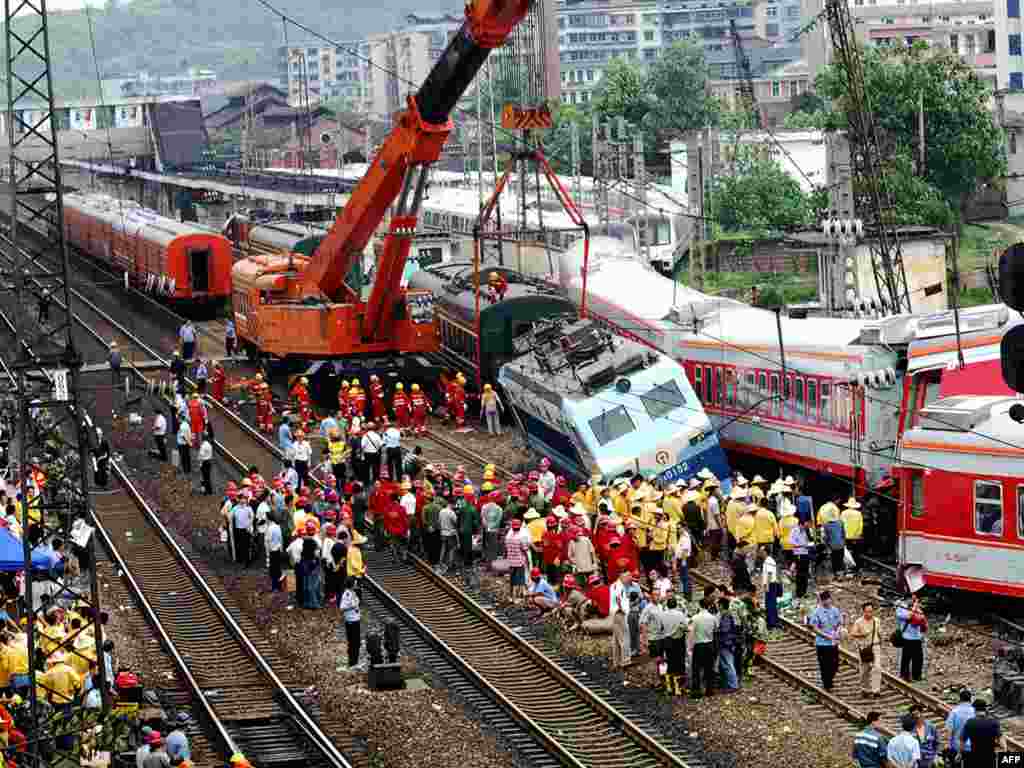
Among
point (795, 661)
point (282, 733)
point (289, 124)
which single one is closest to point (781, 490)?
point (795, 661)

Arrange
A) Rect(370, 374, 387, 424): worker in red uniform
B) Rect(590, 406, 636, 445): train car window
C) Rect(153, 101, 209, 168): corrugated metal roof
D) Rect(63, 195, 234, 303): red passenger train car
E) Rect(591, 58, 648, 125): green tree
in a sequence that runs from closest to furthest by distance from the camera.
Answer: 1. Rect(590, 406, 636, 445): train car window
2. Rect(370, 374, 387, 424): worker in red uniform
3. Rect(63, 195, 234, 303): red passenger train car
4. Rect(591, 58, 648, 125): green tree
5. Rect(153, 101, 209, 168): corrugated metal roof

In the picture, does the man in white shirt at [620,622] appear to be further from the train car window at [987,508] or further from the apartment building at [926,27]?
the apartment building at [926,27]

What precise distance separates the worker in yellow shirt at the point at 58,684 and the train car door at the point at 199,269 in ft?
132

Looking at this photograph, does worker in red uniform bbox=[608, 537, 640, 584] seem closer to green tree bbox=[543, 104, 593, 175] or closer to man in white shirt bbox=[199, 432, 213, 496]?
man in white shirt bbox=[199, 432, 213, 496]

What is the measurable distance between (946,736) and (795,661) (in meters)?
3.70

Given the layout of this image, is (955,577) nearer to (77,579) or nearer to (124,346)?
(77,579)

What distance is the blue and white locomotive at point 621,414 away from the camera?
33406 millimetres

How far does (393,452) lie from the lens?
37.1 meters

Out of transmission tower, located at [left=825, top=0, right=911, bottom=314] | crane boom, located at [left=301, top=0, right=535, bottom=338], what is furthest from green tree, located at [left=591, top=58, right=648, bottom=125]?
crane boom, located at [left=301, top=0, right=535, bottom=338]

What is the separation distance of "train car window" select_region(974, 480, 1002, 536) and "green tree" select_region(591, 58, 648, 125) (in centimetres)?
8680

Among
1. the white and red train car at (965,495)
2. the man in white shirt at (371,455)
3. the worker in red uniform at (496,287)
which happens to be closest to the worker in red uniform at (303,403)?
the man in white shirt at (371,455)

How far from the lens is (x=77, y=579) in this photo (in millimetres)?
30938

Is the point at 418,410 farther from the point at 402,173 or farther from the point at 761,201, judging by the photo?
the point at 761,201

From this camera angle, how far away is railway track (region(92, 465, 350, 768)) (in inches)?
915
